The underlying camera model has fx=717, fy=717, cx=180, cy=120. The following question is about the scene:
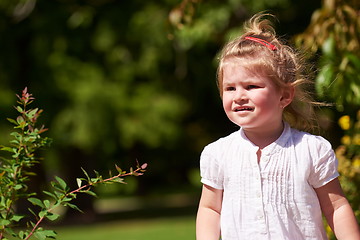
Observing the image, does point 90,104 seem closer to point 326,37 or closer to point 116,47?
point 116,47

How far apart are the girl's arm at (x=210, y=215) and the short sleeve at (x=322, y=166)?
0.40m

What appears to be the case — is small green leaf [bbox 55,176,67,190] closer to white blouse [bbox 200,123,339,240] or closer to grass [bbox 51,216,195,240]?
white blouse [bbox 200,123,339,240]

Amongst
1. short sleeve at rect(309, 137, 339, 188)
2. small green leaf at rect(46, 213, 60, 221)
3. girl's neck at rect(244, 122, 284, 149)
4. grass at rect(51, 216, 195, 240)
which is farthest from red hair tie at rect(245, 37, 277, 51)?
grass at rect(51, 216, 195, 240)

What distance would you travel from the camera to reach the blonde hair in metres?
2.92

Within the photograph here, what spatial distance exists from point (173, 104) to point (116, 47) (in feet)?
6.40

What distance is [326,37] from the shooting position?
4672mm

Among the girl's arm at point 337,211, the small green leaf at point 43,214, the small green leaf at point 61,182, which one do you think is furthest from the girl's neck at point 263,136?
the small green leaf at point 43,214

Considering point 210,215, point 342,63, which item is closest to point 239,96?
point 210,215

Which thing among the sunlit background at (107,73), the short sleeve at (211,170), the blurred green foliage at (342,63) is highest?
the sunlit background at (107,73)

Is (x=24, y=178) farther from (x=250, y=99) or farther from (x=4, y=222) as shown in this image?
(x=250, y=99)

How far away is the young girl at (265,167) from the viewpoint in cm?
284

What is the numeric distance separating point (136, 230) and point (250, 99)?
45.1 ft

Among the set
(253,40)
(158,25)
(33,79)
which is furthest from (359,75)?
(33,79)

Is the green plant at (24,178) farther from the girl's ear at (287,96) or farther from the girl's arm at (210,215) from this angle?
the girl's ear at (287,96)
